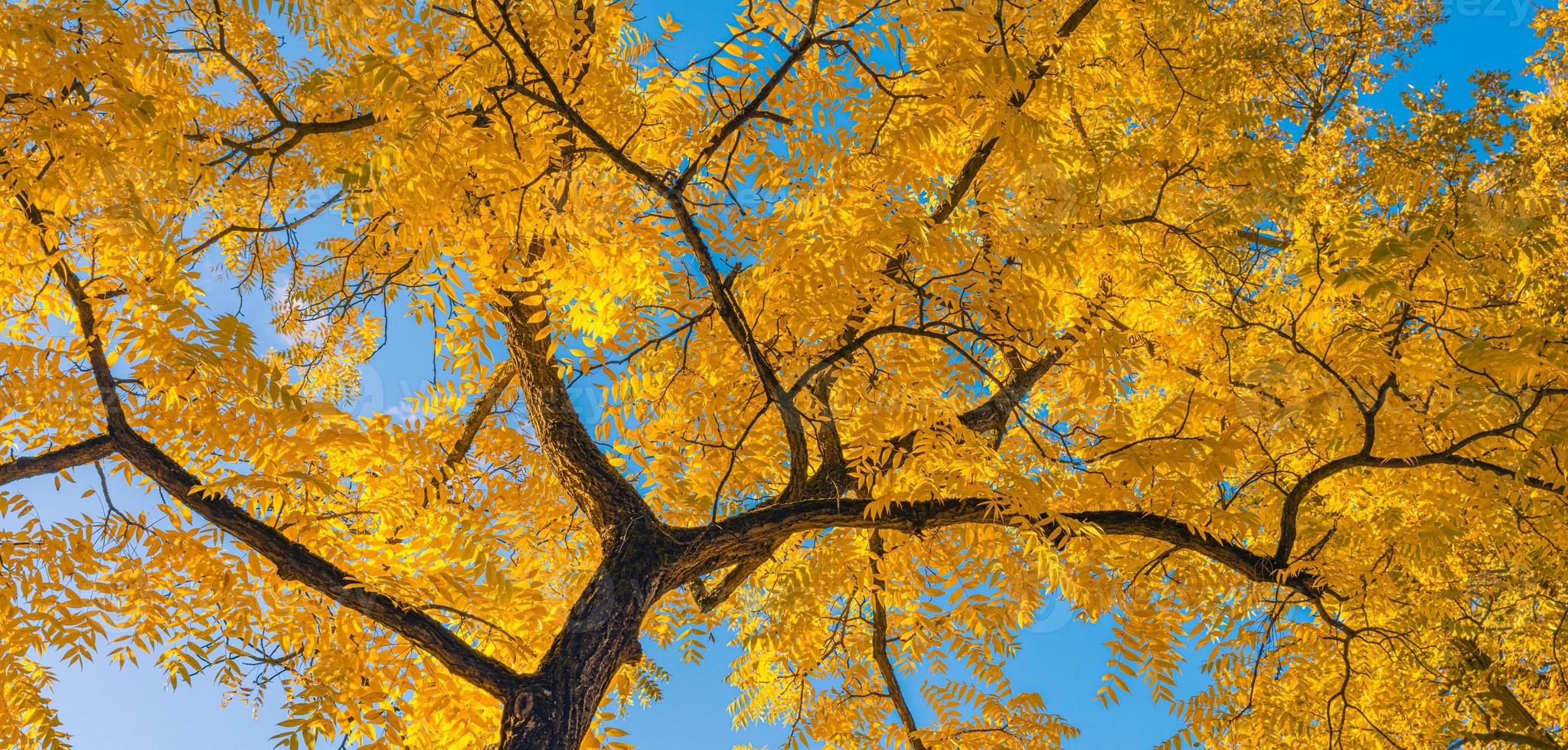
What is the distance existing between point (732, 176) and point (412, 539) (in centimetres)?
215

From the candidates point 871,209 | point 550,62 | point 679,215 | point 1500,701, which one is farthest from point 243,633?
point 1500,701

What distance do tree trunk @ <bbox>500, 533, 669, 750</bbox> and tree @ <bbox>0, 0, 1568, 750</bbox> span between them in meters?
0.02

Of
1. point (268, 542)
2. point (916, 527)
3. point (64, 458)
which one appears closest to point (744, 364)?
point (916, 527)

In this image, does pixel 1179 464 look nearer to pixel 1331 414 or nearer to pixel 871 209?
pixel 1331 414

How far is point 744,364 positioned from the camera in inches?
168

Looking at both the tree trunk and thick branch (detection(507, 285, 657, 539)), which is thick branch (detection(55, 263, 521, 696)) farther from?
thick branch (detection(507, 285, 657, 539))

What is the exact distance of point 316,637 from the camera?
3490mm

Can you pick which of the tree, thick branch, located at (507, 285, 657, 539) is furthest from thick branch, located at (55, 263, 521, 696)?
thick branch, located at (507, 285, 657, 539)

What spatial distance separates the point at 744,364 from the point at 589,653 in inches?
58.8

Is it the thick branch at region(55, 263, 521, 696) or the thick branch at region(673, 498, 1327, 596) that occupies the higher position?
the thick branch at region(673, 498, 1327, 596)

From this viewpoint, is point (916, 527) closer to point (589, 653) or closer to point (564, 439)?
point (589, 653)

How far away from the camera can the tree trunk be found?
3510 mm

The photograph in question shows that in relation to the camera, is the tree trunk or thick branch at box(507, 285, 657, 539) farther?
thick branch at box(507, 285, 657, 539)

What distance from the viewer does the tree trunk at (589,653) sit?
3510 mm
